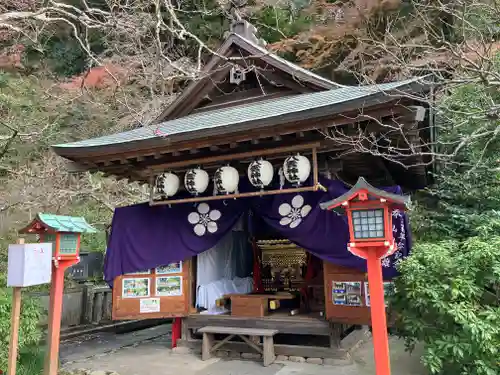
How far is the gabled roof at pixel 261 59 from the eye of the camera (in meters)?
6.57

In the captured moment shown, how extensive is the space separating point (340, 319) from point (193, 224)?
2762mm

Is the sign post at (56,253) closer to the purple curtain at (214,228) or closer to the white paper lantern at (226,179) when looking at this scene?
the purple curtain at (214,228)

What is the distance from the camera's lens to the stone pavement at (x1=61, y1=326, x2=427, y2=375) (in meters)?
5.42

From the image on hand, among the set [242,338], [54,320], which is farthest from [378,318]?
[54,320]

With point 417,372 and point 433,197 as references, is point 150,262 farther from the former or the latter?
point 433,197

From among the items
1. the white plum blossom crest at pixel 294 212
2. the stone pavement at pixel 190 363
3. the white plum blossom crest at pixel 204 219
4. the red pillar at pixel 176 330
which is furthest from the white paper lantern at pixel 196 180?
the stone pavement at pixel 190 363

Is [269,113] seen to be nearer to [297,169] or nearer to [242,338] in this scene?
[297,169]

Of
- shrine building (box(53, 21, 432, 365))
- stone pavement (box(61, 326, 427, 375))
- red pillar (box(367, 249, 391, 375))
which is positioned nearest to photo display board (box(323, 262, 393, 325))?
shrine building (box(53, 21, 432, 365))

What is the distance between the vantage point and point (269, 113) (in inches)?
218

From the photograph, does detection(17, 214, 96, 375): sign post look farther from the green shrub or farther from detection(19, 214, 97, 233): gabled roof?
the green shrub

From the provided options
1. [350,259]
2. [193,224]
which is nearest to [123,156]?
[193,224]

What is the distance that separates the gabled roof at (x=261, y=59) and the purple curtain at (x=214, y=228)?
187 centimetres

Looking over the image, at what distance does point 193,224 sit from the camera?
6684 mm

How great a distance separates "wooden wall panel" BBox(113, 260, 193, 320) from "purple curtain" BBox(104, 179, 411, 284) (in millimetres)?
245
